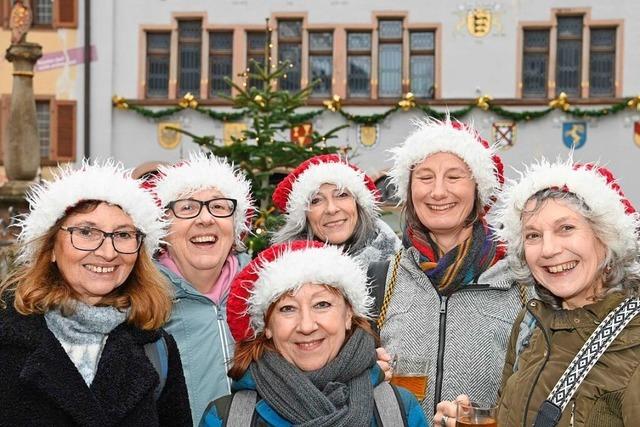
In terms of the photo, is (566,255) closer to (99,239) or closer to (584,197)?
(584,197)

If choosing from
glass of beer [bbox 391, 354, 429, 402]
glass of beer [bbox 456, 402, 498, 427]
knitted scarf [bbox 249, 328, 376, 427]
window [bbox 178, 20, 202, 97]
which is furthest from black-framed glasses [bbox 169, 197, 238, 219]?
window [bbox 178, 20, 202, 97]

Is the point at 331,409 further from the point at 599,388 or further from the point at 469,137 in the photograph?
the point at 469,137

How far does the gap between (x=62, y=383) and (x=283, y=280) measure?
79 centimetres

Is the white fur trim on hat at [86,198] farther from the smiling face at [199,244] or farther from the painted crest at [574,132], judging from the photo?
the painted crest at [574,132]

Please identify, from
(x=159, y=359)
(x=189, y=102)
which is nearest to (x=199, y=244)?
(x=159, y=359)

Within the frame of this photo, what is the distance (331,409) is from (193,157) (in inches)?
74.3

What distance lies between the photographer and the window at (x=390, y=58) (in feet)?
61.3

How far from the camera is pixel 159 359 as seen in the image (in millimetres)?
2988

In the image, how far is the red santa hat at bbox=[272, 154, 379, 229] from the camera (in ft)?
16.1

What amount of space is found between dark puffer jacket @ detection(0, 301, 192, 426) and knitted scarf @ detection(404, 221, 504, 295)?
4.29 ft

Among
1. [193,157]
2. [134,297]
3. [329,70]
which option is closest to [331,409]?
[134,297]

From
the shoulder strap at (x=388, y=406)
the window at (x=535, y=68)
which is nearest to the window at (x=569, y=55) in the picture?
the window at (x=535, y=68)

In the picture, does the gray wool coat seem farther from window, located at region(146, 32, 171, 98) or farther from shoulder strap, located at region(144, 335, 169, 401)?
window, located at region(146, 32, 171, 98)

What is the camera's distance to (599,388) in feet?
8.29
